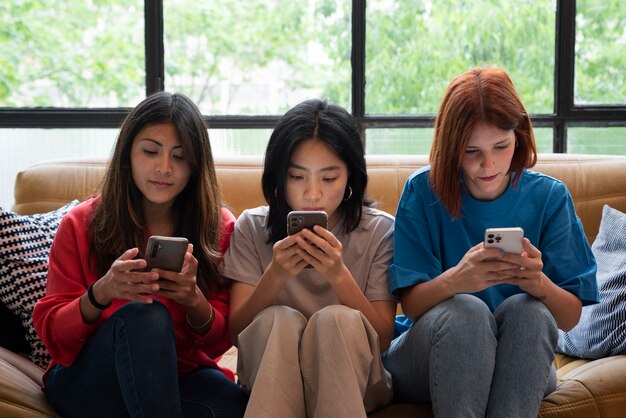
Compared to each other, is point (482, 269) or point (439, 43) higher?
point (439, 43)

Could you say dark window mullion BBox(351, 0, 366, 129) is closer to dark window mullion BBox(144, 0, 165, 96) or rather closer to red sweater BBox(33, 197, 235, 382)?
dark window mullion BBox(144, 0, 165, 96)

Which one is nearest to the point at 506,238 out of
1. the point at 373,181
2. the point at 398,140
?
the point at 373,181

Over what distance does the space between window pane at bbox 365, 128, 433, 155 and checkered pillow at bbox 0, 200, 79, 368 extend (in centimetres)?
164

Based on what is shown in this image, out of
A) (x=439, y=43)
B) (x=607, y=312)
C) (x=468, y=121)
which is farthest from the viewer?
(x=439, y=43)

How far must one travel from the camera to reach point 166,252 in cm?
190

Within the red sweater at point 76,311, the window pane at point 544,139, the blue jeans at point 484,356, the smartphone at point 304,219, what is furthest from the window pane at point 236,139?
the blue jeans at point 484,356

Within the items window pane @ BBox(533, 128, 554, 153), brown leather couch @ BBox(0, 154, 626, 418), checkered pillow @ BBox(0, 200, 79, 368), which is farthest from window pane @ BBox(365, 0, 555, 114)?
checkered pillow @ BBox(0, 200, 79, 368)

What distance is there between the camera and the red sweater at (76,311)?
1943 millimetres

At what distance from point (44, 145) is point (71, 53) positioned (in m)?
0.42

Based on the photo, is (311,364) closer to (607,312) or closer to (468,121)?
(468,121)

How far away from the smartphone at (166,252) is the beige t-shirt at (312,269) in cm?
23

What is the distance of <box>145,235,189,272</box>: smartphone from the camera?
1887 mm

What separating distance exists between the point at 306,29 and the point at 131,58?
77 centimetres

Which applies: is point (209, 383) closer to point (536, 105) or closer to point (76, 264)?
point (76, 264)
